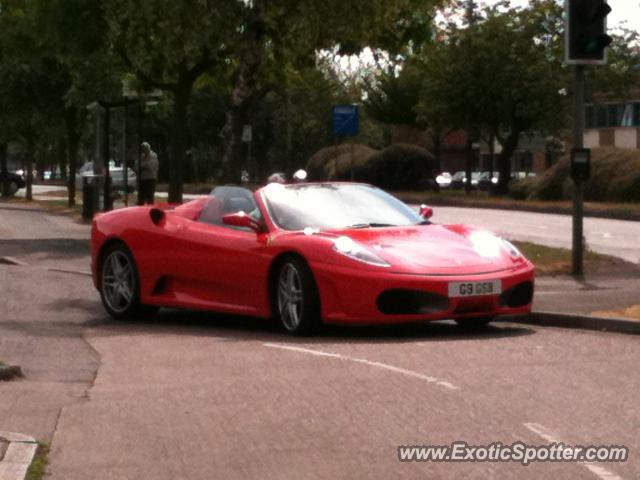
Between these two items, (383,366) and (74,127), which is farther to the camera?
(74,127)

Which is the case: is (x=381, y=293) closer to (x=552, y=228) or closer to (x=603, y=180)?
(x=552, y=228)

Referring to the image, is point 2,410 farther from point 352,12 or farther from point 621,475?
point 352,12

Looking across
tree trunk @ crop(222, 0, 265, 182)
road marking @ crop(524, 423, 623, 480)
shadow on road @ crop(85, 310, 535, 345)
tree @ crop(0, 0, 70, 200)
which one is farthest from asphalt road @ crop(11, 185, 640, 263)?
road marking @ crop(524, 423, 623, 480)

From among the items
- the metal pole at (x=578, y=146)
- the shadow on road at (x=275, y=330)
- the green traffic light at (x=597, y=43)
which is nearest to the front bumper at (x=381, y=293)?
the shadow on road at (x=275, y=330)

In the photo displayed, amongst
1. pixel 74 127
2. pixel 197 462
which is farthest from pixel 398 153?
pixel 197 462

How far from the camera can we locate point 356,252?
13602 millimetres

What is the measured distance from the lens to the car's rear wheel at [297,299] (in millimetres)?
13703

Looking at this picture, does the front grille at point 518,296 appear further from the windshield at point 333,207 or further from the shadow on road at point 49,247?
the shadow on road at point 49,247

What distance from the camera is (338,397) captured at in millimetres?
9883

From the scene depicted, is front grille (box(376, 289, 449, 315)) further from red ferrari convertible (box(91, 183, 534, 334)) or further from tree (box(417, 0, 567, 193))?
tree (box(417, 0, 567, 193))

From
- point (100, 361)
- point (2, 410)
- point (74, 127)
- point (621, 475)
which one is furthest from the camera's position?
point (74, 127)

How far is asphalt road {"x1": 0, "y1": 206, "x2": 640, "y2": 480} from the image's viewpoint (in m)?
7.89

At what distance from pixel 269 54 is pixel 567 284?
16269mm

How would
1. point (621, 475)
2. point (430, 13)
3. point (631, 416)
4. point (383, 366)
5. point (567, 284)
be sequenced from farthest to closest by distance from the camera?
point (430, 13) → point (567, 284) → point (383, 366) → point (631, 416) → point (621, 475)
